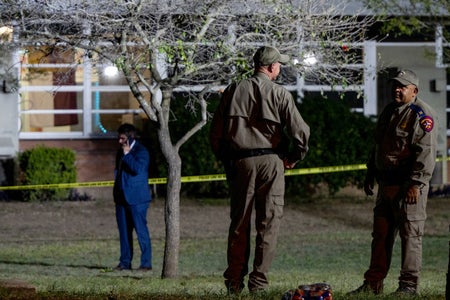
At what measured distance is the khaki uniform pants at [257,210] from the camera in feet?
30.7

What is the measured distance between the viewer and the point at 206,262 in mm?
15156

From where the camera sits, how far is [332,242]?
17.2m

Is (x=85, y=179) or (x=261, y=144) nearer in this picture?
(x=261, y=144)

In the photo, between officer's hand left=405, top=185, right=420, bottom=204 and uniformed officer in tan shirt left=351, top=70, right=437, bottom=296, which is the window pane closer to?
uniformed officer in tan shirt left=351, top=70, right=437, bottom=296

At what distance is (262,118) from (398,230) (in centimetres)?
165

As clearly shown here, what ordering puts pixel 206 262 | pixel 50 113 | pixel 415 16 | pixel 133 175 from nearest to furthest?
pixel 133 175, pixel 206 262, pixel 415 16, pixel 50 113

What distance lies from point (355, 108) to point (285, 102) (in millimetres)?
13702

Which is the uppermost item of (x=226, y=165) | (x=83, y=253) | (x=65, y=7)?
(x=65, y=7)

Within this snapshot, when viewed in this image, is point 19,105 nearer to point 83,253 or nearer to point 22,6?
point 83,253

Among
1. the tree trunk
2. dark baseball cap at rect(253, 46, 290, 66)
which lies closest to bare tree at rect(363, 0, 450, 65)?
the tree trunk

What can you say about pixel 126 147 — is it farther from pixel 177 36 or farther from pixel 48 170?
pixel 48 170

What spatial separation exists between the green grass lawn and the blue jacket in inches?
35.2

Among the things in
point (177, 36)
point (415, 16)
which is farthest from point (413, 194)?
point (415, 16)

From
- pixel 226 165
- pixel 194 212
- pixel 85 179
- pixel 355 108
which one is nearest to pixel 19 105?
pixel 85 179
